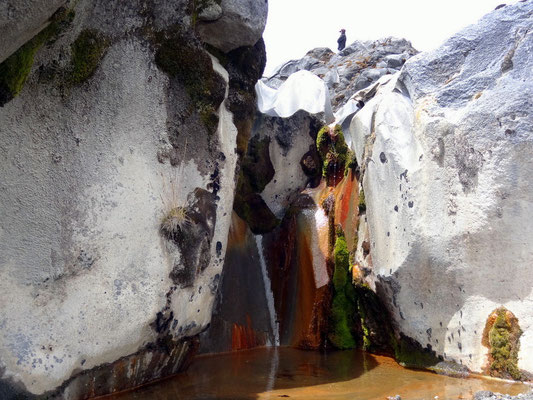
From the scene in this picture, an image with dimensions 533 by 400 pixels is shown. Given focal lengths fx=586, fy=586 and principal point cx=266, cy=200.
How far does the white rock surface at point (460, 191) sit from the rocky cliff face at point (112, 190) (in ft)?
9.11

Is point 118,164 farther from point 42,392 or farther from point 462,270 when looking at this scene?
point 462,270

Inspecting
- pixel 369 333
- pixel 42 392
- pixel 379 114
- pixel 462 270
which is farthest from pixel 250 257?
pixel 42 392

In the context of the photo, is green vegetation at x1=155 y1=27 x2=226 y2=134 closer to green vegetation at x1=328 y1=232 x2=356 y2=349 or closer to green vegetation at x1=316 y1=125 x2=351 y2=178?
green vegetation at x1=328 y1=232 x2=356 y2=349

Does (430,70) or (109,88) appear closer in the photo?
(109,88)

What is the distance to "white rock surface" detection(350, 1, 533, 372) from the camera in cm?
804

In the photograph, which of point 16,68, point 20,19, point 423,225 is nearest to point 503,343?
point 423,225

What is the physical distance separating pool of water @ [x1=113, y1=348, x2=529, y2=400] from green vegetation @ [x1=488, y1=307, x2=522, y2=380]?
213 mm

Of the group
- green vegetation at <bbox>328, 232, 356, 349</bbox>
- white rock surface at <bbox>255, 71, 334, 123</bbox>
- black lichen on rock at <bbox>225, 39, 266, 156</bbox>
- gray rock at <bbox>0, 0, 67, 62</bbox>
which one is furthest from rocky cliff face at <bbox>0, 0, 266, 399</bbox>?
white rock surface at <bbox>255, 71, 334, 123</bbox>

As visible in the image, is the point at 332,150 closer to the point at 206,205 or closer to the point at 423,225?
the point at 423,225

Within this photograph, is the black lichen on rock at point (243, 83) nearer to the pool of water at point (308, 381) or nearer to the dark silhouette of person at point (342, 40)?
the pool of water at point (308, 381)

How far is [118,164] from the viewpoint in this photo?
25.0 ft

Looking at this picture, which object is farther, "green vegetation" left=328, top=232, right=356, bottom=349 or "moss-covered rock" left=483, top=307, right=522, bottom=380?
"green vegetation" left=328, top=232, right=356, bottom=349

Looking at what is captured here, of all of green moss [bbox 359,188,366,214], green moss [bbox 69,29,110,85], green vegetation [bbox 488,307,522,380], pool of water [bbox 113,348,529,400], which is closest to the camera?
green moss [bbox 69,29,110,85]

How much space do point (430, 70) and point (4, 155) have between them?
22.3 ft
